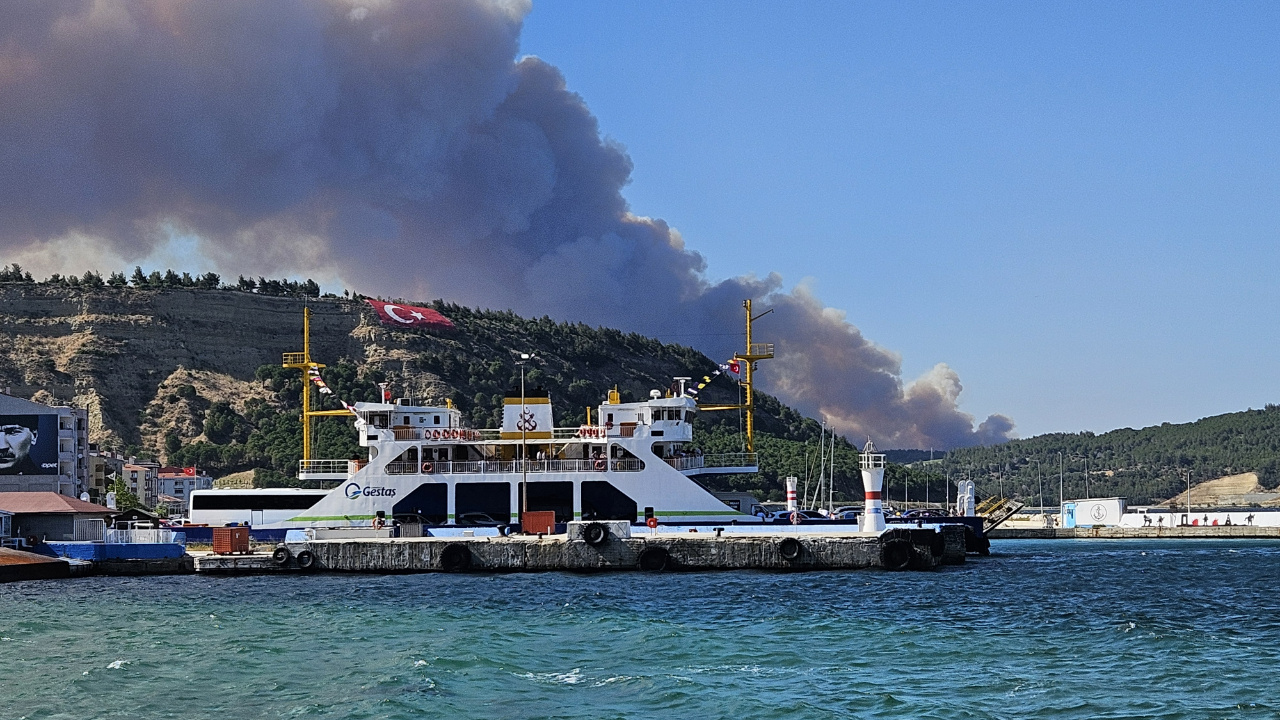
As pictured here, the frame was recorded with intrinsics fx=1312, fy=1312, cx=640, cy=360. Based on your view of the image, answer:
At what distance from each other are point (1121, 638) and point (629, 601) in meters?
12.8

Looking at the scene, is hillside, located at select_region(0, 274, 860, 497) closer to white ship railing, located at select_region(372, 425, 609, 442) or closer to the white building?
the white building

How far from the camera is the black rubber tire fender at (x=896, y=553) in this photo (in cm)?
4609

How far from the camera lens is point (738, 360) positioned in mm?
63312

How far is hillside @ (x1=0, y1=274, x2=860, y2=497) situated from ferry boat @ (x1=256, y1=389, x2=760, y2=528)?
5413 cm

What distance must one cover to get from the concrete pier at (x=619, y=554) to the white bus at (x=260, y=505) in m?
7.51

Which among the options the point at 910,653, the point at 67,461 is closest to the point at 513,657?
the point at 910,653

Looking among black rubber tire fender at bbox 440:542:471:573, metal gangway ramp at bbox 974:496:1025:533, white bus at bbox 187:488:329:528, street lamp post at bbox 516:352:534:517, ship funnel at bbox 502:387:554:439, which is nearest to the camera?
black rubber tire fender at bbox 440:542:471:573

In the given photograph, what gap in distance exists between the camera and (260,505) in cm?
5519

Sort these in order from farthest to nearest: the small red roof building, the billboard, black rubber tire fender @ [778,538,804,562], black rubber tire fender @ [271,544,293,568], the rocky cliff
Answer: the rocky cliff → the billboard → the small red roof building → black rubber tire fender @ [271,544,293,568] → black rubber tire fender @ [778,538,804,562]

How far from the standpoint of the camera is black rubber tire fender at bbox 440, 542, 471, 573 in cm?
4669

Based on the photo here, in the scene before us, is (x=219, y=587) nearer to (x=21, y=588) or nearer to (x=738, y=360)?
(x=21, y=588)

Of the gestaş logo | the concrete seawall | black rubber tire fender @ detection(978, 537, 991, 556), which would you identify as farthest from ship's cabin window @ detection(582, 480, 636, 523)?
the concrete seawall

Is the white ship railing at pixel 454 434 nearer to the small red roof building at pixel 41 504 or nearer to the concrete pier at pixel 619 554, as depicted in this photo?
the concrete pier at pixel 619 554

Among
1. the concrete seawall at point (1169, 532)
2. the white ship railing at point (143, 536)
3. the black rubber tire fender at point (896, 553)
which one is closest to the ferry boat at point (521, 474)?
the white ship railing at point (143, 536)
